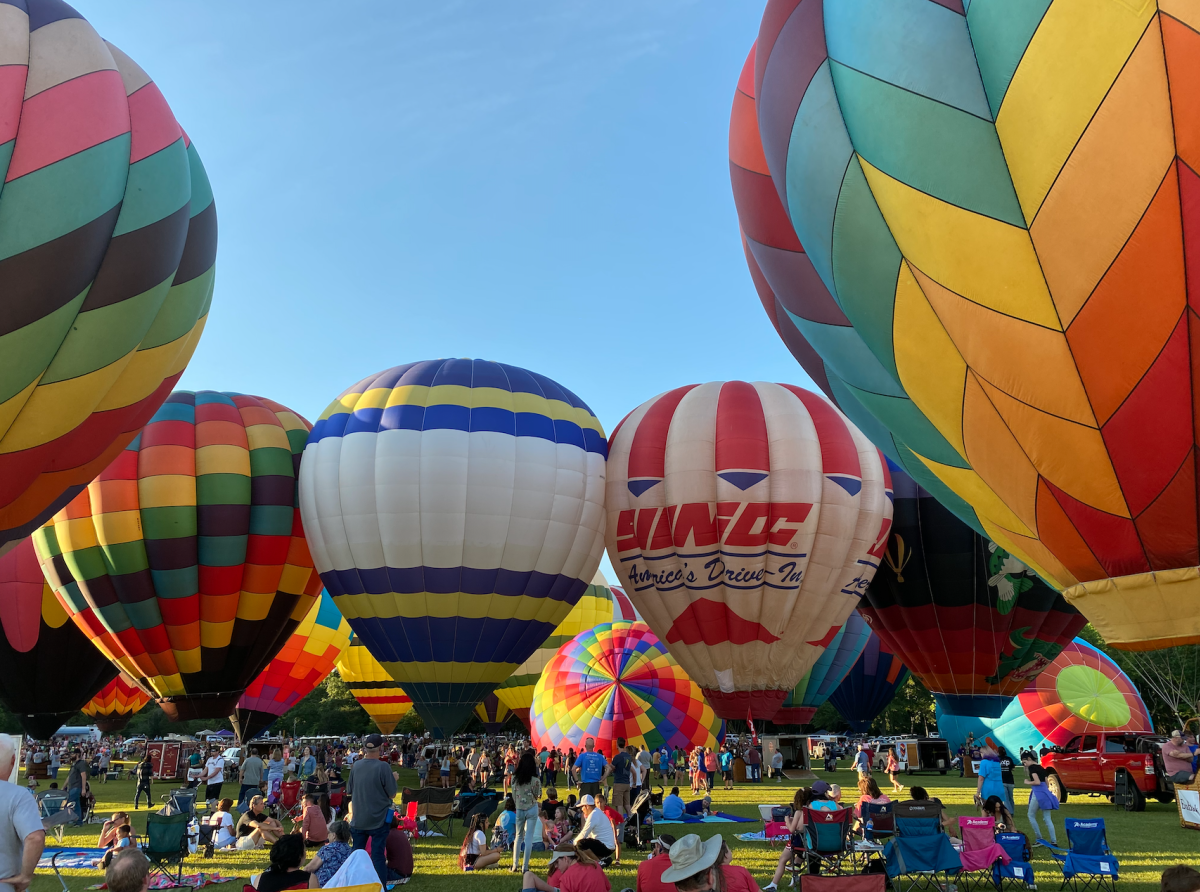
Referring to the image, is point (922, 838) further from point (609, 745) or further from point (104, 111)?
point (609, 745)

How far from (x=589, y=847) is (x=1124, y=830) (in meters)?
7.44

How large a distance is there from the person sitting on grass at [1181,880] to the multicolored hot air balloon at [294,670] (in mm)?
19908

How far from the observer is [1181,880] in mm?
2559

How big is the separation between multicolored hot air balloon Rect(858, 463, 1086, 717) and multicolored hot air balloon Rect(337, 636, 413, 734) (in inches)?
705

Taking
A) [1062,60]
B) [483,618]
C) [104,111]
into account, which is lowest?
[483,618]

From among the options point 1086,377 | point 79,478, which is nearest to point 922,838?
point 1086,377

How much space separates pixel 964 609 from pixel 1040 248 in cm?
1214

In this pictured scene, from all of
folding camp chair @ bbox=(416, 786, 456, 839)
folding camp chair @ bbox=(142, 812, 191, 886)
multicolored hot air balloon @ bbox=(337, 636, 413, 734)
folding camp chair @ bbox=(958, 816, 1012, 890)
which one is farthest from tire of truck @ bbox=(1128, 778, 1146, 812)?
multicolored hot air balloon @ bbox=(337, 636, 413, 734)

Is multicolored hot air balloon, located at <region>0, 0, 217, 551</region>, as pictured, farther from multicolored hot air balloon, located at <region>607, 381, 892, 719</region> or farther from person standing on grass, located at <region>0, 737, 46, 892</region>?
multicolored hot air balloon, located at <region>607, 381, 892, 719</region>

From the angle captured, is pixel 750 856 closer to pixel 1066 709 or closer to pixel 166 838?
pixel 166 838

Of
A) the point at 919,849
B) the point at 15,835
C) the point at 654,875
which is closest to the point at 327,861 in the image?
the point at 654,875

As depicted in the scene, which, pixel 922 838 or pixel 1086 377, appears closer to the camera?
pixel 1086 377

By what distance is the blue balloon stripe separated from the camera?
44.4 feet

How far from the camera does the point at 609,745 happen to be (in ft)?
54.2
